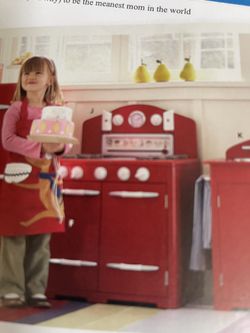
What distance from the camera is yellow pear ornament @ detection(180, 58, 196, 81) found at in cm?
104

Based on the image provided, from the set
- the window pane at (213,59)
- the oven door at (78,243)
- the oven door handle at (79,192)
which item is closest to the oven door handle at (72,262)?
the oven door at (78,243)

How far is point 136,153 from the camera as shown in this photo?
107 centimetres

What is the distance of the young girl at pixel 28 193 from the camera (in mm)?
985

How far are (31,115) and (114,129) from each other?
218 millimetres

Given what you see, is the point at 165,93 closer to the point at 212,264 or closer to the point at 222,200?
the point at 222,200

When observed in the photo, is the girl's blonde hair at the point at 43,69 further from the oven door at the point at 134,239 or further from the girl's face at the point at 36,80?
the oven door at the point at 134,239

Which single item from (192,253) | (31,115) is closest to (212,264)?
(192,253)

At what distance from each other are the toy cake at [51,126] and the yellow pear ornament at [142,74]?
7.9 inches

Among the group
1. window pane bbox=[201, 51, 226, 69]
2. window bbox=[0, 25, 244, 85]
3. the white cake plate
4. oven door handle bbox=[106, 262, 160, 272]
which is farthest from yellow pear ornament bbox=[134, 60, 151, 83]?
oven door handle bbox=[106, 262, 160, 272]

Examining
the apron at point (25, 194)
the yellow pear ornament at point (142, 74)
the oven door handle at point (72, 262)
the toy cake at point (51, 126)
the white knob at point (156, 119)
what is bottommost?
the oven door handle at point (72, 262)

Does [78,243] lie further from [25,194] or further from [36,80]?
[36,80]

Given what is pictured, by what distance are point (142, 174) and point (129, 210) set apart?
0.10 metres

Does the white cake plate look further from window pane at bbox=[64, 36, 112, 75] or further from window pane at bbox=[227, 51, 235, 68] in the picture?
window pane at bbox=[227, 51, 235, 68]

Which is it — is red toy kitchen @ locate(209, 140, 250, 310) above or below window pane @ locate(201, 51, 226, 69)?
below
